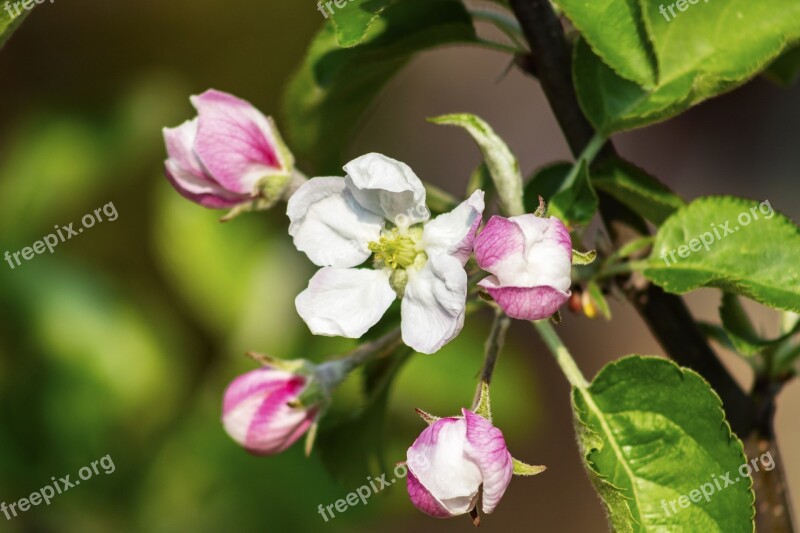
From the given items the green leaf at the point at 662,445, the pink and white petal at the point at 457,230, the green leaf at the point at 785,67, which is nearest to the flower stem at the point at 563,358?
the green leaf at the point at 662,445

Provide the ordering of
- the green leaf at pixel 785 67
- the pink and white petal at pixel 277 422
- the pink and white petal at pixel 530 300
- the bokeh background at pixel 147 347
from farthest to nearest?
the bokeh background at pixel 147 347 → the green leaf at pixel 785 67 → the pink and white petal at pixel 277 422 → the pink and white petal at pixel 530 300

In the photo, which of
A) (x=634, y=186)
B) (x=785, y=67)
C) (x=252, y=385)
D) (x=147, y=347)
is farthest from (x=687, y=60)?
(x=147, y=347)

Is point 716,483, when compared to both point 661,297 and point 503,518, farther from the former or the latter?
point 503,518

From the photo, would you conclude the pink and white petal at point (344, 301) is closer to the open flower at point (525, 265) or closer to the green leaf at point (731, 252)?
the open flower at point (525, 265)

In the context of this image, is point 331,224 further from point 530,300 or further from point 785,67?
point 785,67

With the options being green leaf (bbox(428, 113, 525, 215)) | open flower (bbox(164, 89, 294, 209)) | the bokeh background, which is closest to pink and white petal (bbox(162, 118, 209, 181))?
open flower (bbox(164, 89, 294, 209))

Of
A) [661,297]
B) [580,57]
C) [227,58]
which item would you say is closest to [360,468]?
[661,297]
